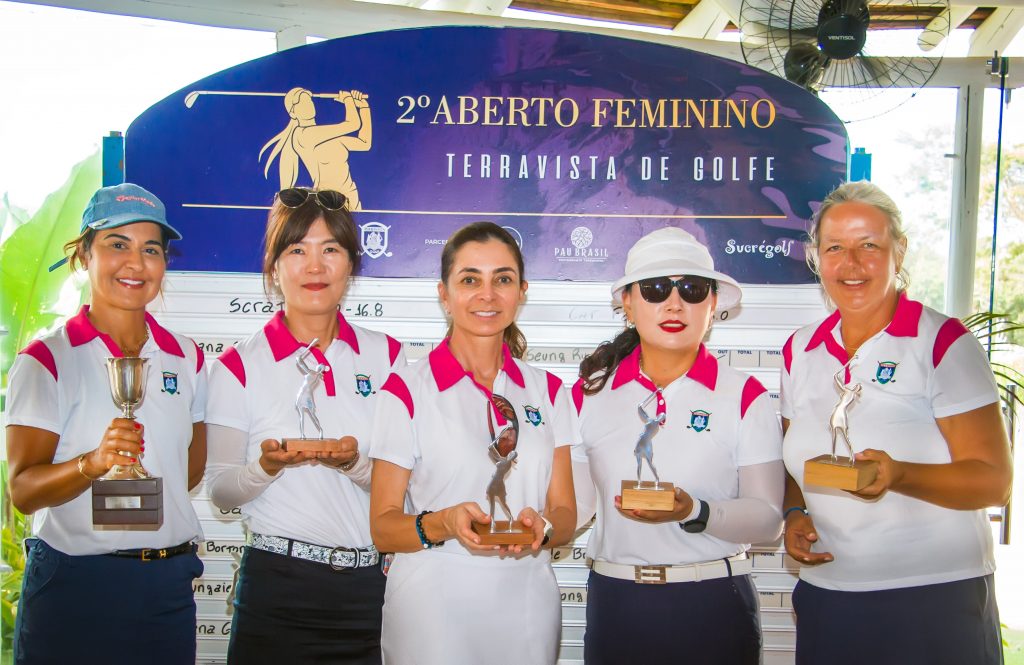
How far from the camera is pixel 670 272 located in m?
2.91

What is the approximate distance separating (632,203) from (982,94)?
9.66 feet

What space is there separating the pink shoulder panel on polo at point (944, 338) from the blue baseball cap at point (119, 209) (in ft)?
9.42

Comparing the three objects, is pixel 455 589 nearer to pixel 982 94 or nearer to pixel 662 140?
pixel 662 140

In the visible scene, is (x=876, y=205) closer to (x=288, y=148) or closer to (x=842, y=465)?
(x=842, y=465)

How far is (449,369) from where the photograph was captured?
2799 mm

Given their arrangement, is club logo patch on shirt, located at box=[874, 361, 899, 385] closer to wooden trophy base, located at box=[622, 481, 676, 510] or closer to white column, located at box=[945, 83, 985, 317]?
wooden trophy base, located at box=[622, 481, 676, 510]

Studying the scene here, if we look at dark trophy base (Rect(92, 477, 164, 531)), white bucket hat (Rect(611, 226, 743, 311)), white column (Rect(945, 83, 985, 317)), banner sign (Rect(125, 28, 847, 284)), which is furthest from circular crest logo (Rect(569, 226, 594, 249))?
white column (Rect(945, 83, 985, 317))

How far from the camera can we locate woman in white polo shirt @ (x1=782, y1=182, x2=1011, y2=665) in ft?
8.89

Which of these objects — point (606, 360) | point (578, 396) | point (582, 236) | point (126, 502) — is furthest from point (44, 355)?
point (582, 236)

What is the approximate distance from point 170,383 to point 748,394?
214cm

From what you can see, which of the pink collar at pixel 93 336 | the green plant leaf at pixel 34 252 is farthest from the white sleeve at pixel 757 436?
the green plant leaf at pixel 34 252

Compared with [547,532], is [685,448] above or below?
above

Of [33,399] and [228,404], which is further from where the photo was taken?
[228,404]

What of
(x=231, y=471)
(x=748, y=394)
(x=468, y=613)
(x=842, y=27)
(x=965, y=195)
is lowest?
(x=468, y=613)
